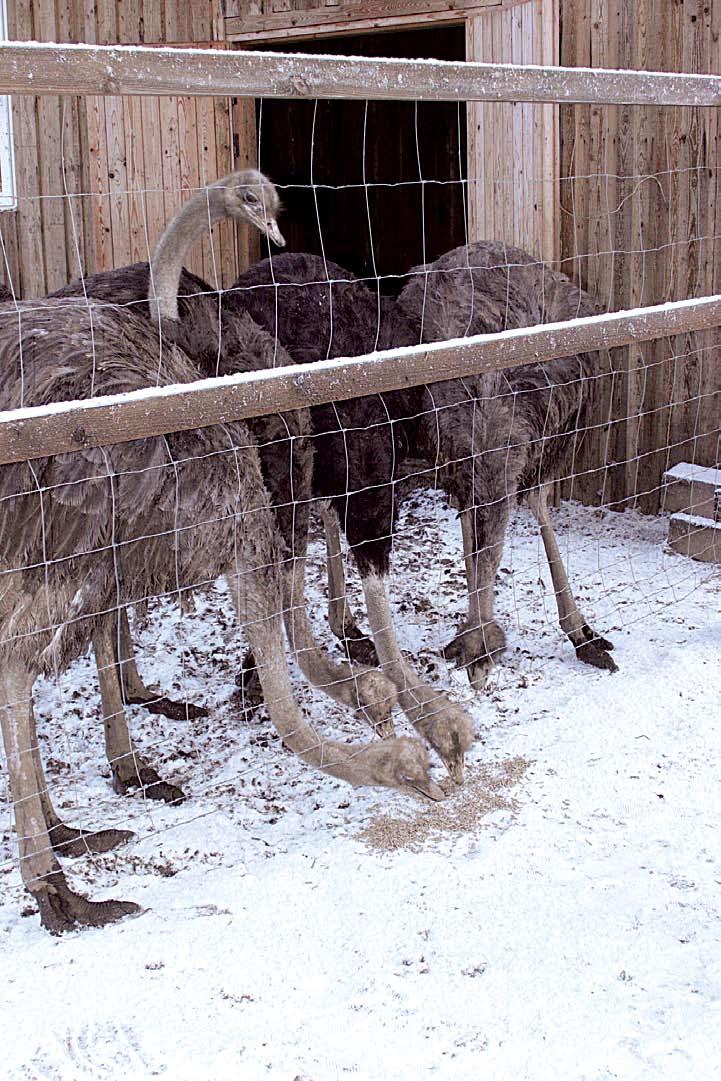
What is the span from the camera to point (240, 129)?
888 cm

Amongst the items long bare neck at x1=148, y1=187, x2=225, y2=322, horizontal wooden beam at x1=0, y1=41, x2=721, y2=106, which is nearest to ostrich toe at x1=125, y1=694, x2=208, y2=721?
long bare neck at x1=148, y1=187, x2=225, y2=322

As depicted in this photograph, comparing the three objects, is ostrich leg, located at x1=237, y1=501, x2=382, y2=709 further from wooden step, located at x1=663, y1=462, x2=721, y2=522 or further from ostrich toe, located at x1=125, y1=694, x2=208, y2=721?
wooden step, located at x1=663, y1=462, x2=721, y2=522

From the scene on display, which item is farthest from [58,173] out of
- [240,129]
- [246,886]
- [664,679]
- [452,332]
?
[246,886]

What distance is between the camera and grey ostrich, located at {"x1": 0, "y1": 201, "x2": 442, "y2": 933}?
11.3ft

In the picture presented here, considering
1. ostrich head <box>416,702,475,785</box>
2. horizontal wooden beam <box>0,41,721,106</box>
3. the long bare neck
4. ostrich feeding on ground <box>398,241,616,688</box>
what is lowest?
ostrich head <box>416,702,475,785</box>

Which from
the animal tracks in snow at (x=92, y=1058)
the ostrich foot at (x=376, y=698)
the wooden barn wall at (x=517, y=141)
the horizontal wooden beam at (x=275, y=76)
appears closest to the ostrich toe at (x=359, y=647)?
the ostrich foot at (x=376, y=698)

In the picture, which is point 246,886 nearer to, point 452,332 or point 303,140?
point 452,332

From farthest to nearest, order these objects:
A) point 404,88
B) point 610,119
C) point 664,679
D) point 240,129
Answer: point 240,129 < point 610,119 < point 664,679 < point 404,88

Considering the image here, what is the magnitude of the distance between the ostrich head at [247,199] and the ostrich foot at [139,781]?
186cm

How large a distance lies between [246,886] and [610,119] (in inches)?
210

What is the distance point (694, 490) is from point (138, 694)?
3331 mm

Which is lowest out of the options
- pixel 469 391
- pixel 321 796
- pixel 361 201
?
pixel 321 796

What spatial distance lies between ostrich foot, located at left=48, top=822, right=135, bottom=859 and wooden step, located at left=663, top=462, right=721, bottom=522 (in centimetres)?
389

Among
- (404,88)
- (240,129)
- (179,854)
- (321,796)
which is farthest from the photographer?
(240,129)
